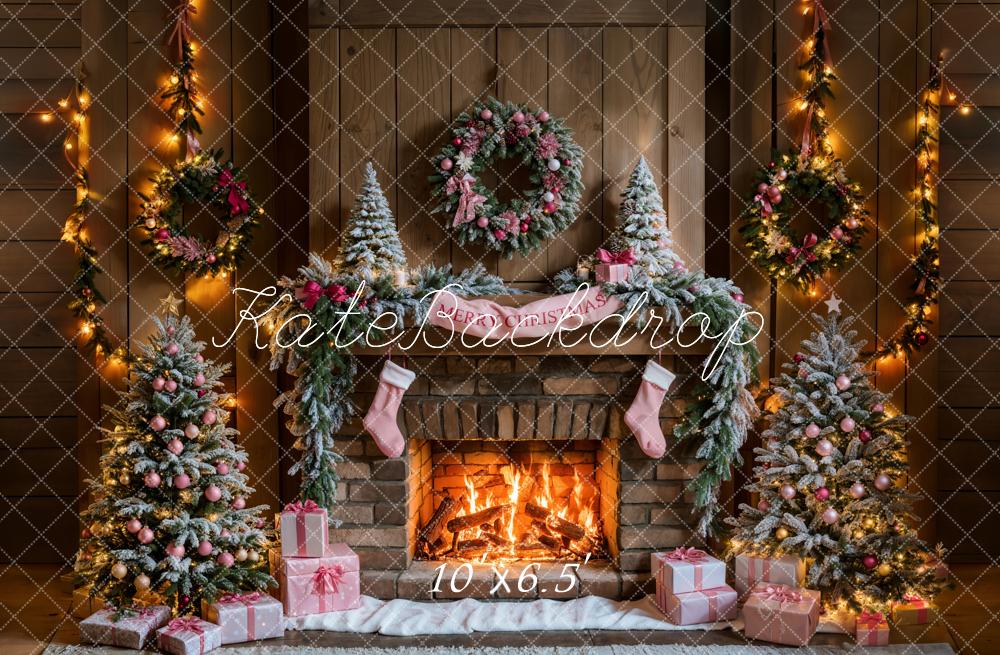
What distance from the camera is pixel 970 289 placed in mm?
4824

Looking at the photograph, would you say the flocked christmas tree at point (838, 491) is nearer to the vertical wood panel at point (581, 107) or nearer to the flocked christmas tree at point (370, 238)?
the vertical wood panel at point (581, 107)

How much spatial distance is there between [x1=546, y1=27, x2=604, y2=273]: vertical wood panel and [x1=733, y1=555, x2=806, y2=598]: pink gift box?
5.08 feet

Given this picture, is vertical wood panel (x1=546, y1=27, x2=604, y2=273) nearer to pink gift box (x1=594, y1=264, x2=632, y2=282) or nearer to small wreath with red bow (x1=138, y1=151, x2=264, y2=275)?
pink gift box (x1=594, y1=264, x2=632, y2=282)

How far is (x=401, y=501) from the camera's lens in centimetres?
429

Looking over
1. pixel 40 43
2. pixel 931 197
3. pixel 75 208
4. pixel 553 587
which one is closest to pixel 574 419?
pixel 553 587

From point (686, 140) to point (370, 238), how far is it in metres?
1.54

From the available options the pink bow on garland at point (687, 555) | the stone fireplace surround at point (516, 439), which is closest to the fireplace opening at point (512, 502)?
the stone fireplace surround at point (516, 439)

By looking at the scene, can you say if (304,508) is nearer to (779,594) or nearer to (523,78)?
(779,594)

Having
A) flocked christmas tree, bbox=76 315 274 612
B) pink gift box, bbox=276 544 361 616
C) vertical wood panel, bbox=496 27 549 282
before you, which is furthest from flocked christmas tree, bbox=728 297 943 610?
flocked christmas tree, bbox=76 315 274 612

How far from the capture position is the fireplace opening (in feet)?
15.0

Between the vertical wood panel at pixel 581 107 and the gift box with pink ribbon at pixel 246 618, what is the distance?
6.33ft

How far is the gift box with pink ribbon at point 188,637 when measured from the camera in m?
3.66

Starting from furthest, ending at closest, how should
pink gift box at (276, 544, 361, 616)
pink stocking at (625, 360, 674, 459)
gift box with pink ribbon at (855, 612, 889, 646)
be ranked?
1. pink stocking at (625, 360, 674, 459)
2. pink gift box at (276, 544, 361, 616)
3. gift box with pink ribbon at (855, 612, 889, 646)

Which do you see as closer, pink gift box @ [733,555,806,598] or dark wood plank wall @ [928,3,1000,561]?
pink gift box @ [733,555,806,598]
